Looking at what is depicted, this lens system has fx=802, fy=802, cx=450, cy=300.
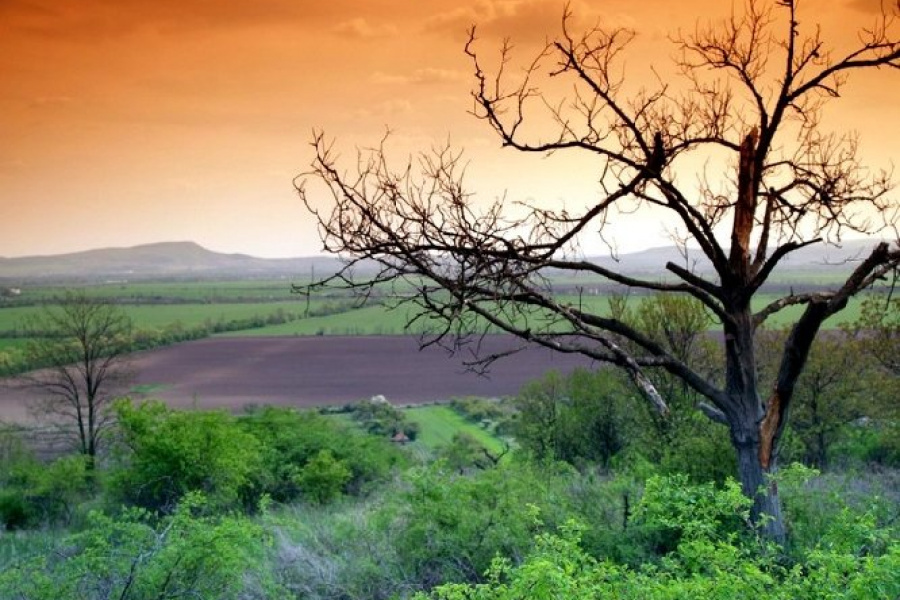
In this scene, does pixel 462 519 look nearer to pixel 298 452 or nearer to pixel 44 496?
pixel 298 452

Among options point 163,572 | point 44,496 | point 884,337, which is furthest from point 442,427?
point 163,572

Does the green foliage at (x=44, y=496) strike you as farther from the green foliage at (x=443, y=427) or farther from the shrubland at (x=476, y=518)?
the green foliage at (x=443, y=427)

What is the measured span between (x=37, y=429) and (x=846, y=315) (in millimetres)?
56283

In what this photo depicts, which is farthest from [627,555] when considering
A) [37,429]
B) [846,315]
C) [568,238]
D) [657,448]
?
[846,315]

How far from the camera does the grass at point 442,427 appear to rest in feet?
168

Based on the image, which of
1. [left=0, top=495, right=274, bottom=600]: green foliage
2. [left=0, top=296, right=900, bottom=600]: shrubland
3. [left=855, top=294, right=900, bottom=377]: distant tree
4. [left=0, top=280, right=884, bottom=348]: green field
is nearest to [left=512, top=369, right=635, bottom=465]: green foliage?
[left=0, top=296, right=900, bottom=600]: shrubland

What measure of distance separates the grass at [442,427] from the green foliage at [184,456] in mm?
22439

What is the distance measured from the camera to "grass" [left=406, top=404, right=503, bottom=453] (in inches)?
2013

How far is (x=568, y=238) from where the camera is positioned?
29.7 ft

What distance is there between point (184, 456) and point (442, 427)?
33012 mm

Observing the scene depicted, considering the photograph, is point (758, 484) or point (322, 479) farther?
point (322, 479)

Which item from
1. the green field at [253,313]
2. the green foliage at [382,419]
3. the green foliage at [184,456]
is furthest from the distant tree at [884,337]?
the green field at [253,313]

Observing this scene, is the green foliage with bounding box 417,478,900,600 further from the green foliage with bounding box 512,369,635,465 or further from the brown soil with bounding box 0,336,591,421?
the brown soil with bounding box 0,336,591,421

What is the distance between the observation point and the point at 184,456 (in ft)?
80.2
